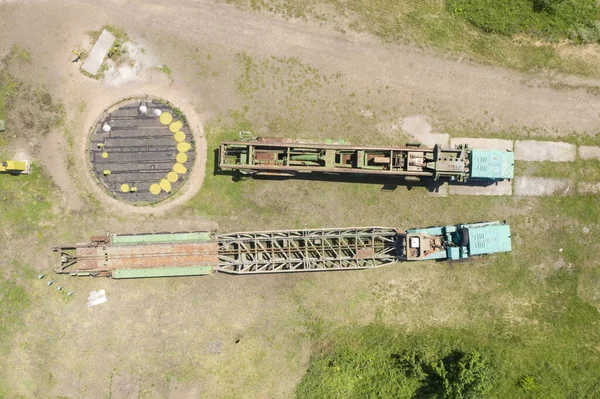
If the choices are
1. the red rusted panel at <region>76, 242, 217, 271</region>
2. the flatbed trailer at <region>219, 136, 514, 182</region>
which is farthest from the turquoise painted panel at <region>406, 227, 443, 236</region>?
the red rusted panel at <region>76, 242, 217, 271</region>

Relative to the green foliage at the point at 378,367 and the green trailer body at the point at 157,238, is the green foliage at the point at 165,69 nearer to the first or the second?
the green trailer body at the point at 157,238

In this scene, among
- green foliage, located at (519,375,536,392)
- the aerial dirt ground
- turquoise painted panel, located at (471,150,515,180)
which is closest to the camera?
turquoise painted panel, located at (471,150,515,180)

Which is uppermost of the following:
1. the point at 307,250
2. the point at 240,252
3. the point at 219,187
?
the point at 219,187

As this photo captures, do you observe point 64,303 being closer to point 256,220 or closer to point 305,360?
point 256,220

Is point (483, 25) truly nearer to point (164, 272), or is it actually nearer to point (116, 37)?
point (116, 37)

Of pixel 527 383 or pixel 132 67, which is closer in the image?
pixel 527 383

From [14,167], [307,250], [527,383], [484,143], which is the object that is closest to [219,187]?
[307,250]

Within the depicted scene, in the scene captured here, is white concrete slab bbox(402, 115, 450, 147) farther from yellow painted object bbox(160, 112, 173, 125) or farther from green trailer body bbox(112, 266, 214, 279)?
green trailer body bbox(112, 266, 214, 279)
